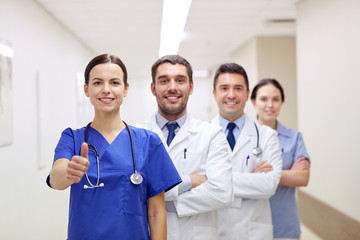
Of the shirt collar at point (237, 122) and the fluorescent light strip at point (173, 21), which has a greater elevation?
the fluorescent light strip at point (173, 21)

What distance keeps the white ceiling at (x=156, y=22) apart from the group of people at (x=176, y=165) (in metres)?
2.22

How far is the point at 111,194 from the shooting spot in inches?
47.3

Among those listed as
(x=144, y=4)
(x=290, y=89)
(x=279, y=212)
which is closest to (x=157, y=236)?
(x=279, y=212)

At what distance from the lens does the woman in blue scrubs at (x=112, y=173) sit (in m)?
1.19

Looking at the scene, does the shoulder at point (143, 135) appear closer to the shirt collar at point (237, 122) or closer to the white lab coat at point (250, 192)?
the white lab coat at point (250, 192)

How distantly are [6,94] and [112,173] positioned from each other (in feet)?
6.80

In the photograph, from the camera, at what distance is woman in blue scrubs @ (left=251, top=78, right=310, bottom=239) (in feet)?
7.14

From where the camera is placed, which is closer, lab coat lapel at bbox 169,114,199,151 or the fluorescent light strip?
lab coat lapel at bbox 169,114,199,151

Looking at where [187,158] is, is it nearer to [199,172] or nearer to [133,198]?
[199,172]

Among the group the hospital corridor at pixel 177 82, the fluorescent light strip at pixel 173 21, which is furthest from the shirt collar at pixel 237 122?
the fluorescent light strip at pixel 173 21

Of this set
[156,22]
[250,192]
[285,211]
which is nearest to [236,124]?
[250,192]

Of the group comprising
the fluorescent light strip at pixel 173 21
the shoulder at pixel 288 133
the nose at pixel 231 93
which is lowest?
the shoulder at pixel 288 133

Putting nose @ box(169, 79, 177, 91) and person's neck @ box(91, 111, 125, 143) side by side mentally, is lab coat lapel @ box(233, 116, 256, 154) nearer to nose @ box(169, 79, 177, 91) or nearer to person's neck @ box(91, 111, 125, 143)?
nose @ box(169, 79, 177, 91)

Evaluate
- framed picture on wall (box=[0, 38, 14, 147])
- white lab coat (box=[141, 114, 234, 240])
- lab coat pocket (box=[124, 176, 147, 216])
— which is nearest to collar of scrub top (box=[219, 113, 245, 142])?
white lab coat (box=[141, 114, 234, 240])
